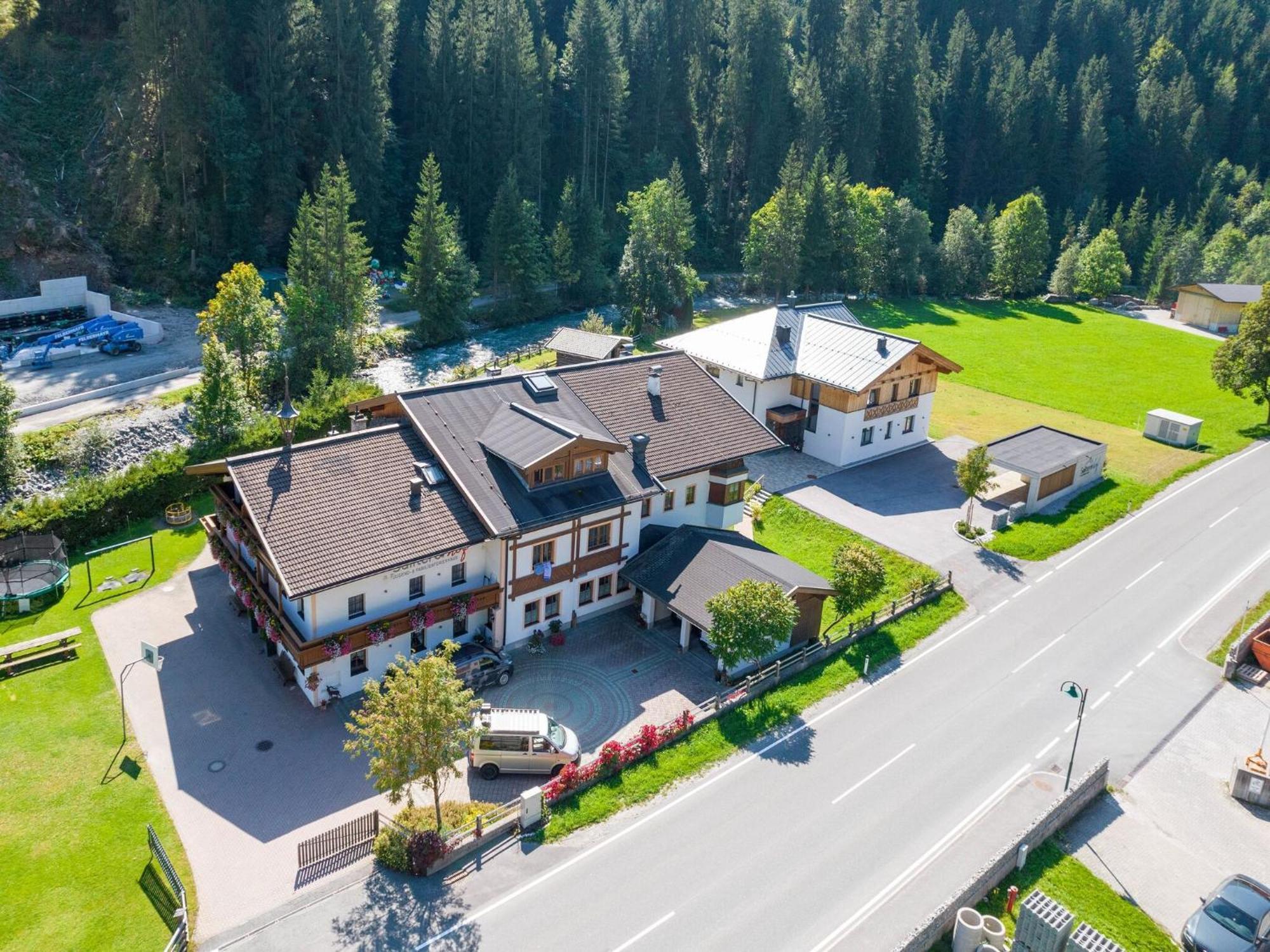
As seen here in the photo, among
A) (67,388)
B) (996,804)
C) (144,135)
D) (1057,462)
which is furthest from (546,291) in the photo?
(996,804)

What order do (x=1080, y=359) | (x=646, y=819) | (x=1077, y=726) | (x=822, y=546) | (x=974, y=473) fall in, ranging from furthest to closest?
(x=1080, y=359) → (x=974, y=473) → (x=822, y=546) → (x=1077, y=726) → (x=646, y=819)

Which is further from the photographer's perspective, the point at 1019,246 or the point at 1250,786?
the point at 1019,246

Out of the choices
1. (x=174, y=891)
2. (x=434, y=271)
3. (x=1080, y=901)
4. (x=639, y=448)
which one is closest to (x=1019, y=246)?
(x=434, y=271)

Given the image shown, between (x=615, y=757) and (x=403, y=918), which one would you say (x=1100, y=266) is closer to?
(x=615, y=757)

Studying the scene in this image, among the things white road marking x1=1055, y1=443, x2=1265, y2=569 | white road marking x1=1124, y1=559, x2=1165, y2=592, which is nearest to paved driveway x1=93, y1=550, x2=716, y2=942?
white road marking x1=1124, y1=559, x2=1165, y2=592

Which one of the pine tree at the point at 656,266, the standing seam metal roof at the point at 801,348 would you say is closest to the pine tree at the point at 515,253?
the pine tree at the point at 656,266

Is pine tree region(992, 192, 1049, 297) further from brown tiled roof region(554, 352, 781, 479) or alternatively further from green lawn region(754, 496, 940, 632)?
brown tiled roof region(554, 352, 781, 479)

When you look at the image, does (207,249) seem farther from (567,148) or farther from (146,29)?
(567,148)
